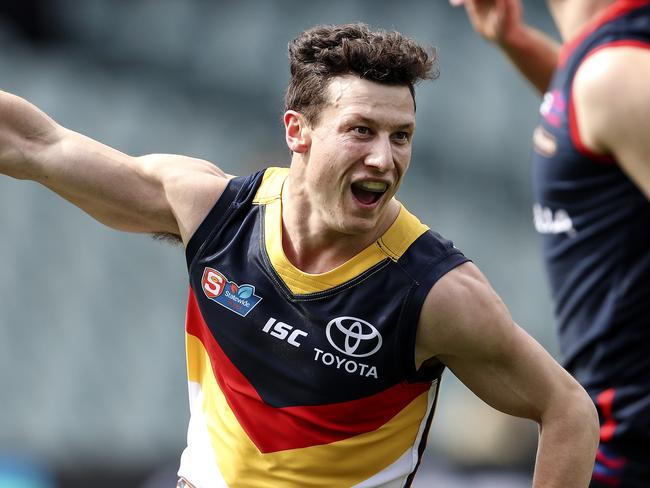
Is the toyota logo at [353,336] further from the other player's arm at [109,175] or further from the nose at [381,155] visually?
the other player's arm at [109,175]

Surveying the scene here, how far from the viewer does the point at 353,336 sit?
3.45 meters

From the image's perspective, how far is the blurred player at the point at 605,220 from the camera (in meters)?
3.85

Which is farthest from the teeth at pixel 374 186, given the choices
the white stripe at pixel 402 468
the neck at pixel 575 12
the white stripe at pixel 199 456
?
the neck at pixel 575 12

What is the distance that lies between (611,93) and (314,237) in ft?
3.53

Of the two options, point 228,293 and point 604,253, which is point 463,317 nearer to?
point 228,293

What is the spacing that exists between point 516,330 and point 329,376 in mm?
579

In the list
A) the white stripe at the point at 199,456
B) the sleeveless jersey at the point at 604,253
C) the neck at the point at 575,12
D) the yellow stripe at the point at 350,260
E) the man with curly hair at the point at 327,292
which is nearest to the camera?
the man with curly hair at the point at 327,292

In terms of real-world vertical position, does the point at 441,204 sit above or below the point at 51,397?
above

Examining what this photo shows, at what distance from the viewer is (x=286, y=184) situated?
3756 mm

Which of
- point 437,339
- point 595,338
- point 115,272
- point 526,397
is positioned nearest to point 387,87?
point 437,339

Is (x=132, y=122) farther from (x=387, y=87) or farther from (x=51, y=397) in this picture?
(x=387, y=87)

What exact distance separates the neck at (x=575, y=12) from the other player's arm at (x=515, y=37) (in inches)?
26.7

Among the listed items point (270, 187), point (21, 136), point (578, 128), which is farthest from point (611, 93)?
point (21, 136)

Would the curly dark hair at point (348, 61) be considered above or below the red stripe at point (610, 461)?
above
